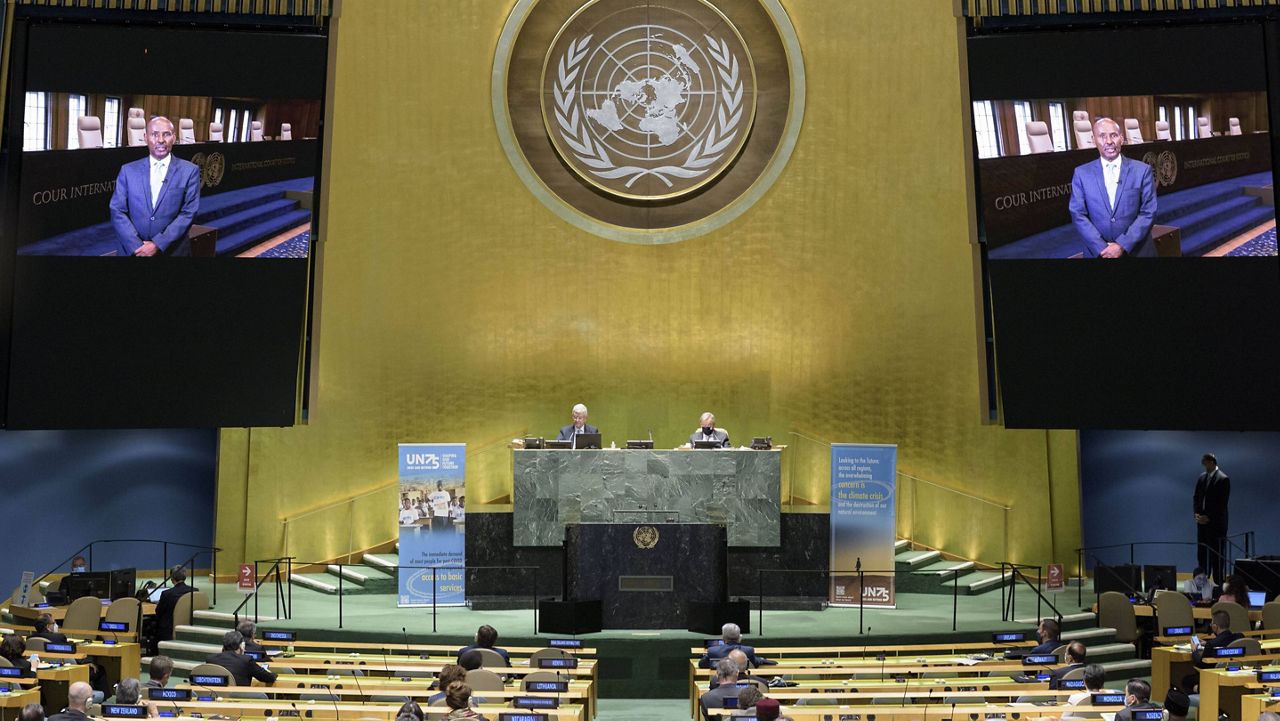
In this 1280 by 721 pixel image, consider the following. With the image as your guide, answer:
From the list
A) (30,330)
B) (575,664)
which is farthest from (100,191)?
(575,664)

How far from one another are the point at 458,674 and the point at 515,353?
9798mm

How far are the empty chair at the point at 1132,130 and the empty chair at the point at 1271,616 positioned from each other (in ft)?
15.7

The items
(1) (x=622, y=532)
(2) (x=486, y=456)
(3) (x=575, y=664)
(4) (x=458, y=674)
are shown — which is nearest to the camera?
(4) (x=458, y=674)

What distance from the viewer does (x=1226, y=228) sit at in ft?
47.6

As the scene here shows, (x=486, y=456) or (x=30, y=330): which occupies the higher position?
(x=30, y=330)

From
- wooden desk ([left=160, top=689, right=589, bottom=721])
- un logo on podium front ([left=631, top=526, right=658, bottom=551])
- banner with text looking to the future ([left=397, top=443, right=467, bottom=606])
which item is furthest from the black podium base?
wooden desk ([left=160, top=689, right=589, bottom=721])

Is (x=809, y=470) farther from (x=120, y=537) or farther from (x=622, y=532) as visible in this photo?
(x=120, y=537)

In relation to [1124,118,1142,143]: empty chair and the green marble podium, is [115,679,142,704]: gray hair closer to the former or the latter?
the green marble podium

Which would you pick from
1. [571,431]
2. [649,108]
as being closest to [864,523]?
[571,431]

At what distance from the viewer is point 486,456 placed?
17062mm

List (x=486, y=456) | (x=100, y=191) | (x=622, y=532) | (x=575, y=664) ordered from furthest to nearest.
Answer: (x=486, y=456), (x=100, y=191), (x=622, y=532), (x=575, y=664)

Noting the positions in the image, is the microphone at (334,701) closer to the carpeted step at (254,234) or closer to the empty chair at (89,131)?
the carpeted step at (254,234)

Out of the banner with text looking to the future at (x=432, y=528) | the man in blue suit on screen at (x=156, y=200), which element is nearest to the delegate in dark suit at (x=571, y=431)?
the banner with text looking to the future at (x=432, y=528)

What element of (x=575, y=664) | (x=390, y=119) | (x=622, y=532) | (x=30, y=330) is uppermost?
(x=390, y=119)
